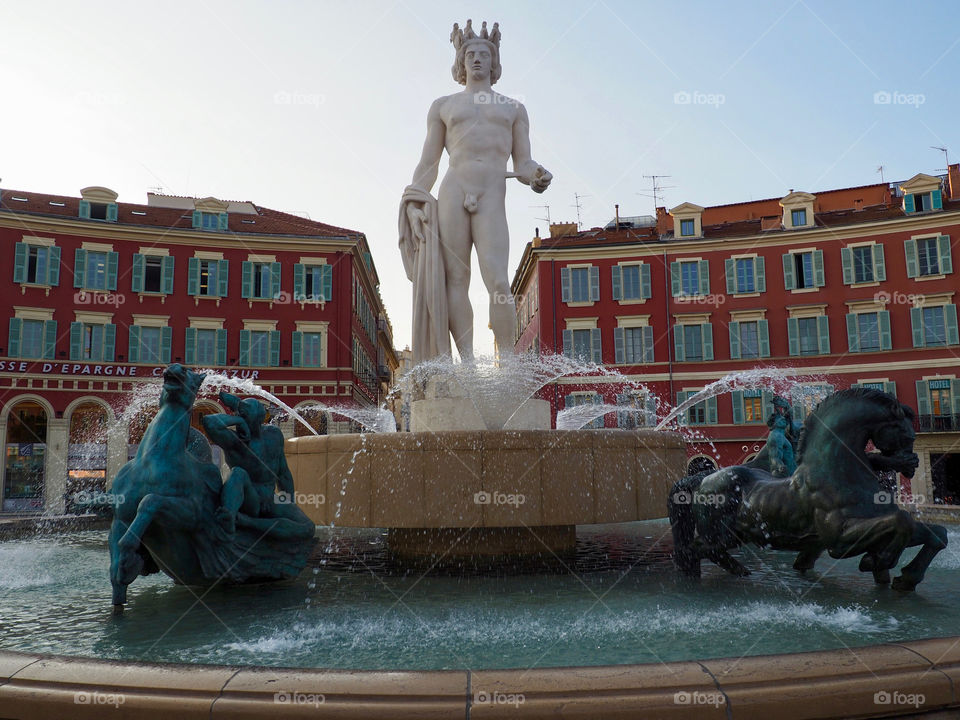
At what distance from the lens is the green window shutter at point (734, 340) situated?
33.9 meters

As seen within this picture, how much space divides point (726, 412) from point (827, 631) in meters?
30.5

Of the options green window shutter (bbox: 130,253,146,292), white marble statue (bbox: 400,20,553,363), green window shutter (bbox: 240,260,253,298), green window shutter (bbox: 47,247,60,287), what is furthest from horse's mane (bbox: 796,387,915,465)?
green window shutter (bbox: 47,247,60,287)

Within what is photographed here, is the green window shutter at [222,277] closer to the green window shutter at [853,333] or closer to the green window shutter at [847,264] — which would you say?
the green window shutter at [847,264]

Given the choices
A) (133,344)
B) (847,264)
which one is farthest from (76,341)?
(847,264)

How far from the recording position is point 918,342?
104 ft

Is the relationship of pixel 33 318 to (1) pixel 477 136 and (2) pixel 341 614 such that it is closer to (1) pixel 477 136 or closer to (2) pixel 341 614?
(1) pixel 477 136

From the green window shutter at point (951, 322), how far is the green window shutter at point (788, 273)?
20.0 ft

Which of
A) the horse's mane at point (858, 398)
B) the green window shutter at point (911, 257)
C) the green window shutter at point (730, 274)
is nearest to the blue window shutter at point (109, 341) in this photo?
the green window shutter at point (730, 274)

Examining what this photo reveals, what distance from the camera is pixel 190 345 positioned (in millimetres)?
32188

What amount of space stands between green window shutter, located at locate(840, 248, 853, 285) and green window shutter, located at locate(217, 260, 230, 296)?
27.8m

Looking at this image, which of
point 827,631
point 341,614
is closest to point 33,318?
point 341,614

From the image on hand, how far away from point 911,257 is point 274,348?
28499mm

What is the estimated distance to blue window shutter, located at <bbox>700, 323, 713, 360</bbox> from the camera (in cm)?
3403

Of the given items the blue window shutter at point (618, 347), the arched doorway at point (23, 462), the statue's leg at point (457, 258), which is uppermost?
the blue window shutter at point (618, 347)
